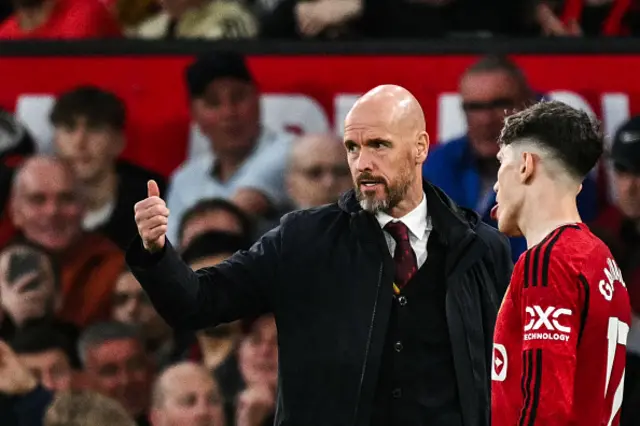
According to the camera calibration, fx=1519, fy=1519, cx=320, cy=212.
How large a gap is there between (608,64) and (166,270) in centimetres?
354

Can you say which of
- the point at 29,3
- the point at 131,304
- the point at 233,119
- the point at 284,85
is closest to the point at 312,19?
the point at 284,85

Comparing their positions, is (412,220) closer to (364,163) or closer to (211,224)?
(364,163)

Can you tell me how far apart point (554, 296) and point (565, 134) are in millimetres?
471

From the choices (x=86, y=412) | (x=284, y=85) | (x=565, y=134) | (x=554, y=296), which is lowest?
(x=86, y=412)

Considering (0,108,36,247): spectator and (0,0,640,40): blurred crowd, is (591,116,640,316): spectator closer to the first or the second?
(0,0,640,40): blurred crowd

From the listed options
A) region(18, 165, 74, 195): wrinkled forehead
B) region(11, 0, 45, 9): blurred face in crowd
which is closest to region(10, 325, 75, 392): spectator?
region(18, 165, 74, 195): wrinkled forehead

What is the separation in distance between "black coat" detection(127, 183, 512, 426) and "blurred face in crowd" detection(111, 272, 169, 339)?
8.55 feet

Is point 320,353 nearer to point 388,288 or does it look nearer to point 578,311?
point 388,288

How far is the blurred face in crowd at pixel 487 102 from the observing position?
22.5 feet

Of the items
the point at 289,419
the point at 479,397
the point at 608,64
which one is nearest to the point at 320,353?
the point at 289,419

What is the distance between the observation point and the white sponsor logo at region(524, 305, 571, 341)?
3.77m

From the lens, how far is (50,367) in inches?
270

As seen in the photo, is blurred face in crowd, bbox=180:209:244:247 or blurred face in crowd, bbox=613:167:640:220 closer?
blurred face in crowd, bbox=613:167:640:220

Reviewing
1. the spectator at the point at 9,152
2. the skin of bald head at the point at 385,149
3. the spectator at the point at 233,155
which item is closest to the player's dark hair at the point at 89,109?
the spectator at the point at 9,152
